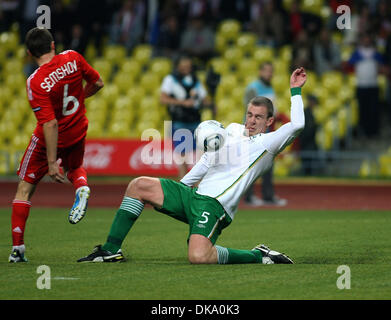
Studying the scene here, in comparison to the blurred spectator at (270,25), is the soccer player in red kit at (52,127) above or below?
below

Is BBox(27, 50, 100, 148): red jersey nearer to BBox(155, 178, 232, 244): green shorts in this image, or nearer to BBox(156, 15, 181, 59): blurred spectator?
BBox(155, 178, 232, 244): green shorts

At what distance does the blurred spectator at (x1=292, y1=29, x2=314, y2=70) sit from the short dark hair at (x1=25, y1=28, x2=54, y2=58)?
36.1 ft

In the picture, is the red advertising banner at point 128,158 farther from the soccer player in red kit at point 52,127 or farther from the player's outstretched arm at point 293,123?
the player's outstretched arm at point 293,123

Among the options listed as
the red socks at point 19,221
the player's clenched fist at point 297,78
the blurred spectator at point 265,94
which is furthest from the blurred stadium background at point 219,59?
the red socks at point 19,221

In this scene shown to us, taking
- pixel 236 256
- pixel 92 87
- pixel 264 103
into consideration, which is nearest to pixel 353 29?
pixel 92 87

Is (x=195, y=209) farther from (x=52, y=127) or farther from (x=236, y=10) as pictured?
(x=236, y=10)

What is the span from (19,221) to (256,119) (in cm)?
229

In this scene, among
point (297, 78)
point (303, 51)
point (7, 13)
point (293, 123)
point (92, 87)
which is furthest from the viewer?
point (7, 13)

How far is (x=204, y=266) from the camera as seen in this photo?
6586 millimetres

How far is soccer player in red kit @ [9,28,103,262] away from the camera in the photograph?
7020 mm

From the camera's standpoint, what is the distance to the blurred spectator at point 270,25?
1903 cm

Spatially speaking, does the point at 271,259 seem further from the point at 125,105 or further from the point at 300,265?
the point at 125,105

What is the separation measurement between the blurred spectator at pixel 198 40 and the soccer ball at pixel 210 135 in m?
12.3

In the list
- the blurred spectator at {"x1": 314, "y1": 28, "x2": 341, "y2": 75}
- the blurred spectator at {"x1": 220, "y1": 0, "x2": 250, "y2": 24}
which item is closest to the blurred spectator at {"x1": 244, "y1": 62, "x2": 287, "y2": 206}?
the blurred spectator at {"x1": 314, "y1": 28, "x2": 341, "y2": 75}
